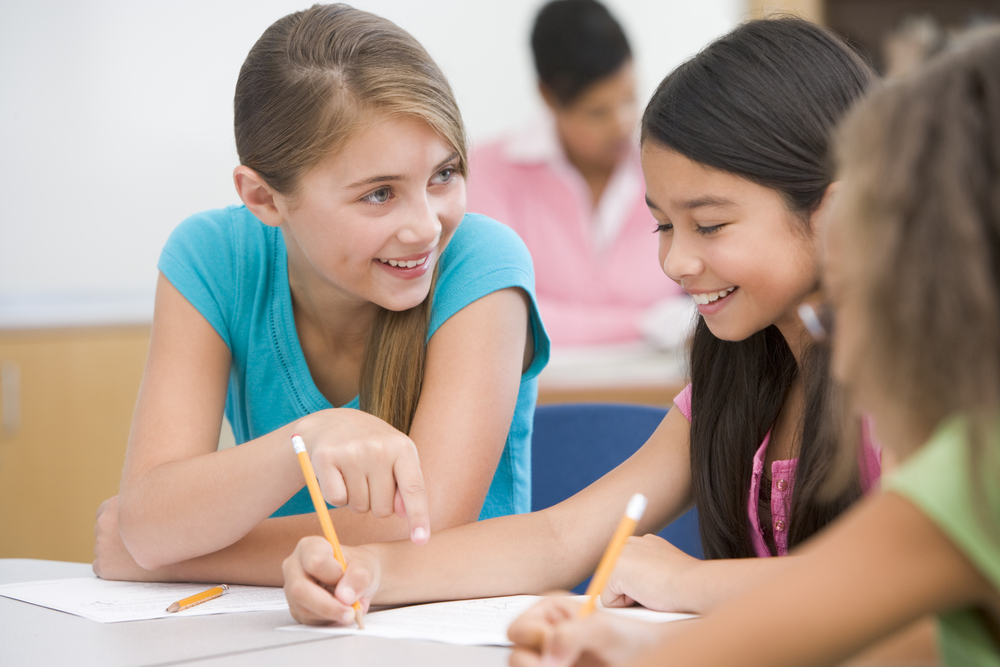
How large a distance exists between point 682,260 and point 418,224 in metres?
0.30

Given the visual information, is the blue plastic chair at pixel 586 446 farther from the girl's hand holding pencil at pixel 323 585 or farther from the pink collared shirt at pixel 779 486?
the girl's hand holding pencil at pixel 323 585

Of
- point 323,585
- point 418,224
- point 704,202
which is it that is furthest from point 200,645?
point 704,202

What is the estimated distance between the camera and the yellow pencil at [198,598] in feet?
2.80

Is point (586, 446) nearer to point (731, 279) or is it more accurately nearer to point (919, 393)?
point (731, 279)

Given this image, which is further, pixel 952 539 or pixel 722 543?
pixel 722 543

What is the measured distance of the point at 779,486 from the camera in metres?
1.02

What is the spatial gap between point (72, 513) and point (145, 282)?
685 millimetres

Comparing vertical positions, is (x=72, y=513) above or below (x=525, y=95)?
below

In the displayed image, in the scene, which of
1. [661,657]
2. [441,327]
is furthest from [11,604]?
[661,657]

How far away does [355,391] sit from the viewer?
124cm

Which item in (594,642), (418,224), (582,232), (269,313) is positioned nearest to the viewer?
(594,642)

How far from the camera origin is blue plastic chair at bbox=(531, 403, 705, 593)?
4.10 ft

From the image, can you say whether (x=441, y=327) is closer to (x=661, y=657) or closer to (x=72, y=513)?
(x=661, y=657)

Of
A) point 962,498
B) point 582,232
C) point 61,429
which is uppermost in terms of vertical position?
point 582,232
